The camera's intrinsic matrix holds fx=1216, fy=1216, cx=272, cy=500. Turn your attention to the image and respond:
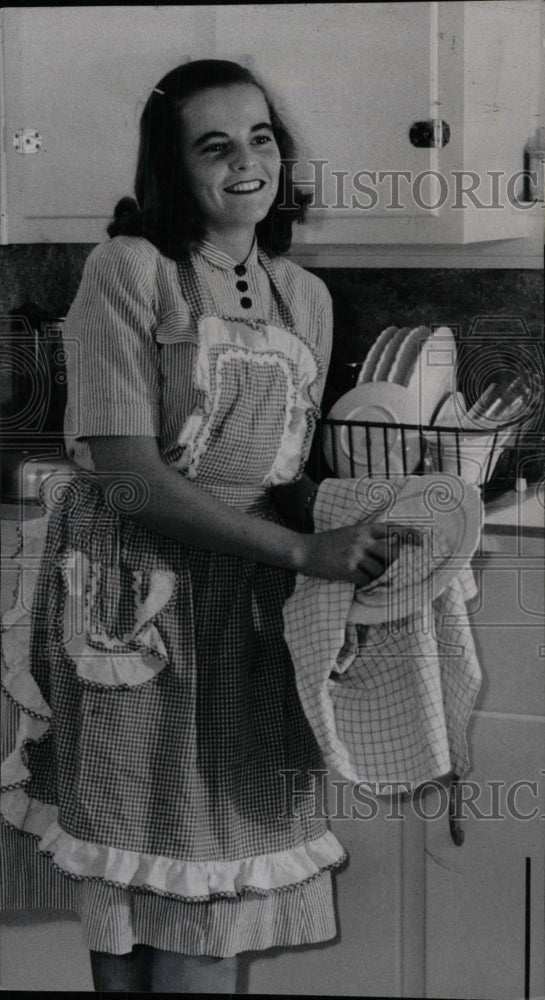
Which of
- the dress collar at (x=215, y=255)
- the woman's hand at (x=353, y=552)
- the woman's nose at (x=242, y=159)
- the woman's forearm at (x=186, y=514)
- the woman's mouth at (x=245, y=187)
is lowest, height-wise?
the woman's hand at (x=353, y=552)

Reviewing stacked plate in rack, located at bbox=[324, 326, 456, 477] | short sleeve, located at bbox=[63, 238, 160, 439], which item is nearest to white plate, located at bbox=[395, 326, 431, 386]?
stacked plate in rack, located at bbox=[324, 326, 456, 477]

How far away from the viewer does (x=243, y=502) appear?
1041mm

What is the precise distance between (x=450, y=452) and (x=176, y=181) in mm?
328

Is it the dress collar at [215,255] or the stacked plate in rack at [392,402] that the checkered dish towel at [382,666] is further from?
the dress collar at [215,255]

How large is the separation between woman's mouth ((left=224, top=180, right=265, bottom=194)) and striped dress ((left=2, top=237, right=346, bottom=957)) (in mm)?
47

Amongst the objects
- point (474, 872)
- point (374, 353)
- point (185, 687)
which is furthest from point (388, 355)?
point (474, 872)

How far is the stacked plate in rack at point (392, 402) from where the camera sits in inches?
40.9

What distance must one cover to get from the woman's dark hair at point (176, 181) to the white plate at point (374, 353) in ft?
0.37

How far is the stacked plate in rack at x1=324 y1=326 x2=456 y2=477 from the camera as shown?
1.04m

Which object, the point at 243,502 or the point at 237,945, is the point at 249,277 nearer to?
the point at 243,502

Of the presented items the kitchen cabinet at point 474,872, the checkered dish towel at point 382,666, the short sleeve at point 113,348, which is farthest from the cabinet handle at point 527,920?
the short sleeve at point 113,348

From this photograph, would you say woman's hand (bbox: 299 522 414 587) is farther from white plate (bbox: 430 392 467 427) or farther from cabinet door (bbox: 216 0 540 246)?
cabinet door (bbox: 216 0 540 246)

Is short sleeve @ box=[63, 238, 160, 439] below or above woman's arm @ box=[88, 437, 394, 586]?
above

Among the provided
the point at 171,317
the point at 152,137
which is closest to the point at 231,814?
the point at 171,317
